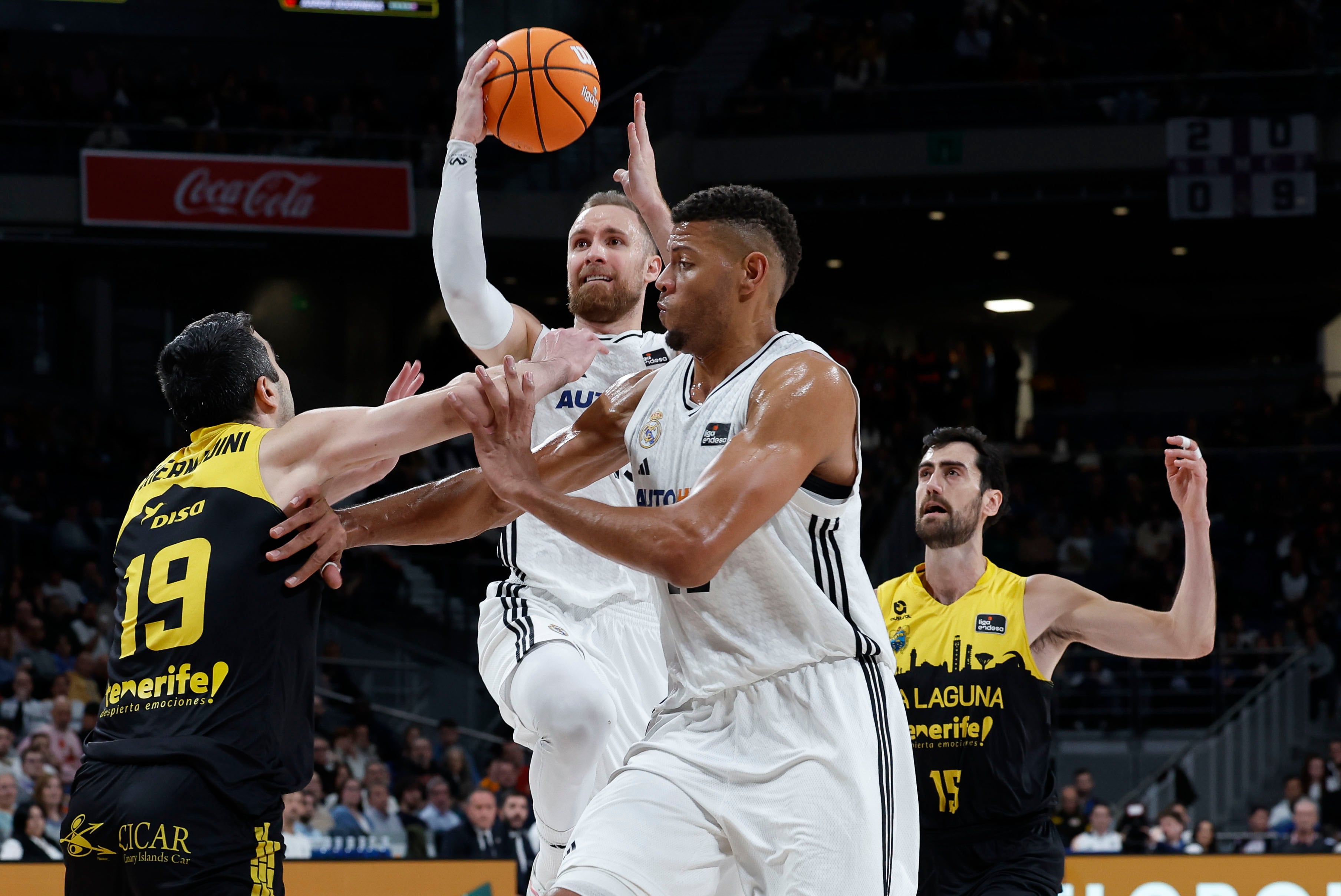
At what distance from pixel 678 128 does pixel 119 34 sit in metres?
11.4

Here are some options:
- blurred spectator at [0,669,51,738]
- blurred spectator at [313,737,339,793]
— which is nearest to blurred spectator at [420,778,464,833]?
blurred spectator at [313,737,339,793]

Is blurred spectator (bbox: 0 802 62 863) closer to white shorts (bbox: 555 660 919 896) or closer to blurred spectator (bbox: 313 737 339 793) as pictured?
blurred spectator (bbox: 313 737 339 793)

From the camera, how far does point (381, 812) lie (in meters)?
13.2

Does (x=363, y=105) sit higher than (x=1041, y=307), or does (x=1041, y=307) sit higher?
(x=363, y=105)

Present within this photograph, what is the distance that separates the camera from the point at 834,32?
23766mm

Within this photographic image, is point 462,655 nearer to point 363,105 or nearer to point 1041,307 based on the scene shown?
point 363,105

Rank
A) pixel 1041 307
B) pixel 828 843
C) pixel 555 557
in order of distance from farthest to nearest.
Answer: pixel 1041 307 → pixel 555 557 → pixel 828 843

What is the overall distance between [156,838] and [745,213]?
2.38 meters

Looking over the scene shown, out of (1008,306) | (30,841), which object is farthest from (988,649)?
(1008,306)

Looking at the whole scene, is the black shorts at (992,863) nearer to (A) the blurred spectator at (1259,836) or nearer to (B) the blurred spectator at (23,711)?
(A) the blurred spectator at (1259,836)

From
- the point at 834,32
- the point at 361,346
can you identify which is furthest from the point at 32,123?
the point at 834,32

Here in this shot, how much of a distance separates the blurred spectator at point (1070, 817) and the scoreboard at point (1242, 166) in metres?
9.96

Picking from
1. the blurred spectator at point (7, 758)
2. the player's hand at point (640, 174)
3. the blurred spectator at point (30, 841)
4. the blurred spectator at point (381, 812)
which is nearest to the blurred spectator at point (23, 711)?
the blurred spectator at point (7, 758)

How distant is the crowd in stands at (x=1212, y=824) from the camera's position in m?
13.0
